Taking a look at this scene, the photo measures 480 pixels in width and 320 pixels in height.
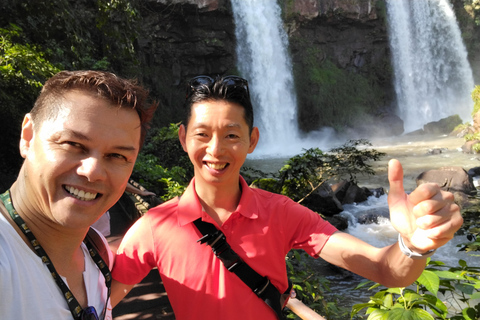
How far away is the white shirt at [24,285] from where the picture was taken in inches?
35.2

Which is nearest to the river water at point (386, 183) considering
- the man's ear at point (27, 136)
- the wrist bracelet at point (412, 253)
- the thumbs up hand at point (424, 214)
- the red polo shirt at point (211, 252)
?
the red polo shirt at point (211, 252)

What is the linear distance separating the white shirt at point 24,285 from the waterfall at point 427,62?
2994 centimetres

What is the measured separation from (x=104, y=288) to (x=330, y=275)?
626cm

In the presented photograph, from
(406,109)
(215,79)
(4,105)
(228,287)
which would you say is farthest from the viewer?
(406,109)

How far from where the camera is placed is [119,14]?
758 cm

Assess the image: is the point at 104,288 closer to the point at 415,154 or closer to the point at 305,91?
the point at 415,154

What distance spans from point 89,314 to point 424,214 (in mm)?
955

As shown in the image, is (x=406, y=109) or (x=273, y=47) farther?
(x=406, y=109)

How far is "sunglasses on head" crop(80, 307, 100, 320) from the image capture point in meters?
1.05

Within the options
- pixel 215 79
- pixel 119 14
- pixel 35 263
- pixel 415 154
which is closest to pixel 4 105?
pixel 119 14

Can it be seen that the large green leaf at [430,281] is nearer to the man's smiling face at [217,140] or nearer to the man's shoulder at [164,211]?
the man's smiling face at [217,140]

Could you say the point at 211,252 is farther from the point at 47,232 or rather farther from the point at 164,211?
the point at 47,232

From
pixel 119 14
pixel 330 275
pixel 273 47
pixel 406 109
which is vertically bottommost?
pixel 330 275

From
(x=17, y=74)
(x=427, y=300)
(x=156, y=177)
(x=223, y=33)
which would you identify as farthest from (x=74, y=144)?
(x=223, y=33)
